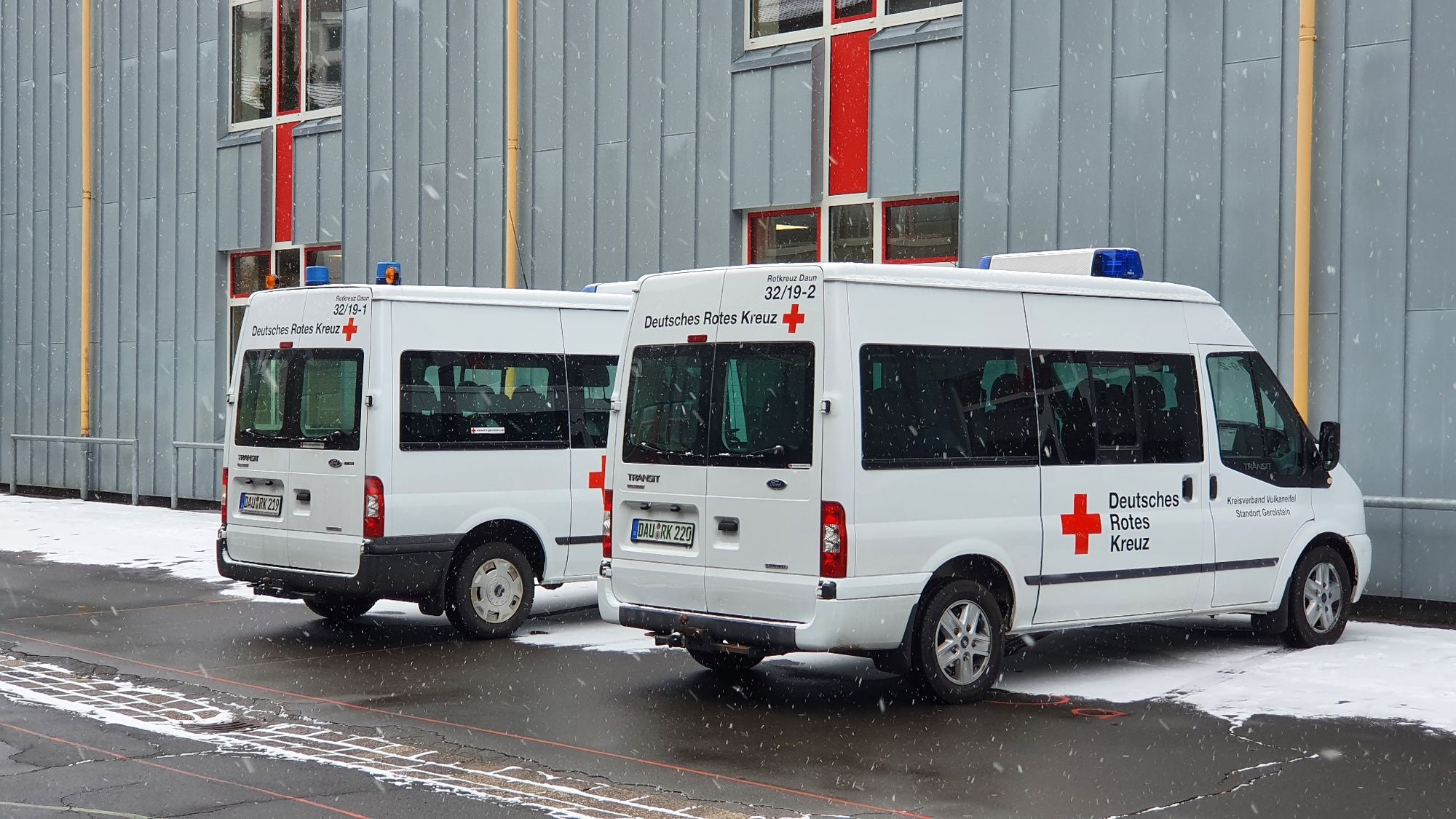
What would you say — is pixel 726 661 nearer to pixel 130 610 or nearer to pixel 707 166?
pixel 130 610

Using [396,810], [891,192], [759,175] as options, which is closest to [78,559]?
[759,175]

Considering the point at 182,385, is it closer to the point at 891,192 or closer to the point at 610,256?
the point at 610,256

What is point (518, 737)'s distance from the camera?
7.90 m

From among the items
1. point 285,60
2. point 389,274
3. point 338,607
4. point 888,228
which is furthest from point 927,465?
point 285,60

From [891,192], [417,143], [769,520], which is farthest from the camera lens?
[417,143]

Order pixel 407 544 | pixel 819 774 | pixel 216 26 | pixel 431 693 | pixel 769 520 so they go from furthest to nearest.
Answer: pixel 216 26, pixel 407 544, pixel 431 693, pixel 769 520, pixel 819 774

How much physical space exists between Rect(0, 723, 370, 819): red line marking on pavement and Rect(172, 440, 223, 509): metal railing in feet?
43.8

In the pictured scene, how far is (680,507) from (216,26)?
51.0ft

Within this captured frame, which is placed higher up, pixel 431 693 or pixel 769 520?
pixel 769 520

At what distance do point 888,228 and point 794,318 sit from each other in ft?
24.1

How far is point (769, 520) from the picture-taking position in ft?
27.8

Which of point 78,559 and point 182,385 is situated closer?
point 78,559

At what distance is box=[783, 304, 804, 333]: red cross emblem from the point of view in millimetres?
8445

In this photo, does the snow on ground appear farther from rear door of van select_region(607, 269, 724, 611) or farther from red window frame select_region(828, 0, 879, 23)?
red window frame select_region(828, 0, 879, 23)
